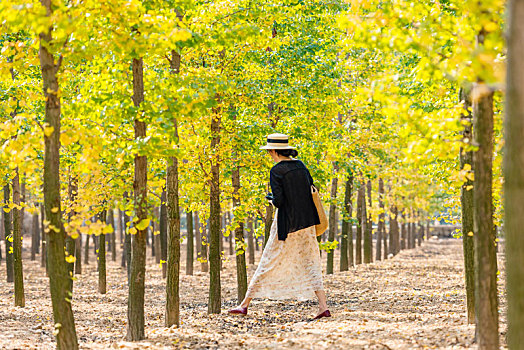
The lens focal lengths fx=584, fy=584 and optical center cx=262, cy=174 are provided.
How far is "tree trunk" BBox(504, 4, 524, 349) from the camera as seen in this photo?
10.6 feet

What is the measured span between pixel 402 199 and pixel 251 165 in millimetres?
20898

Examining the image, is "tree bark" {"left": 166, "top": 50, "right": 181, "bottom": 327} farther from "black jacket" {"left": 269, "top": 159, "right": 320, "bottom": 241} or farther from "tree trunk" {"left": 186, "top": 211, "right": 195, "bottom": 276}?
"tree trunk" {"left": 186, "top": 211, "right": 195, "bottom": 276}

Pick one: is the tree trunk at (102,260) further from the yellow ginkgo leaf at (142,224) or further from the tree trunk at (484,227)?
the tree trunk at (484,227)

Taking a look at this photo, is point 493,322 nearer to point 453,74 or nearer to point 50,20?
point 453,74

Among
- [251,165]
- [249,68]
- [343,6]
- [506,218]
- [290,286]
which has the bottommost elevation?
[290,286]

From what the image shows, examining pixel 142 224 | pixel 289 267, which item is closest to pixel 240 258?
pixel 289 267

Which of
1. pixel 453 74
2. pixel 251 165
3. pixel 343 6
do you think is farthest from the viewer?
pixel 343 6

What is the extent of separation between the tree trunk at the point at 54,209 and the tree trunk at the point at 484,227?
3786mm

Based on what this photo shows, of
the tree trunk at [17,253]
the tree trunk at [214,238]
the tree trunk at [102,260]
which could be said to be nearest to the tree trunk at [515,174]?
the tree trunk at [214,238]

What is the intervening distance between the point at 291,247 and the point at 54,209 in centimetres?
378

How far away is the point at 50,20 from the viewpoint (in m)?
5.25

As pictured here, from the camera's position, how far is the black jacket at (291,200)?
27.3 feet

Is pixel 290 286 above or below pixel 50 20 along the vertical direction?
below

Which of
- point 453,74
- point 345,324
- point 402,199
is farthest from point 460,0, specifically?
point 402,199
